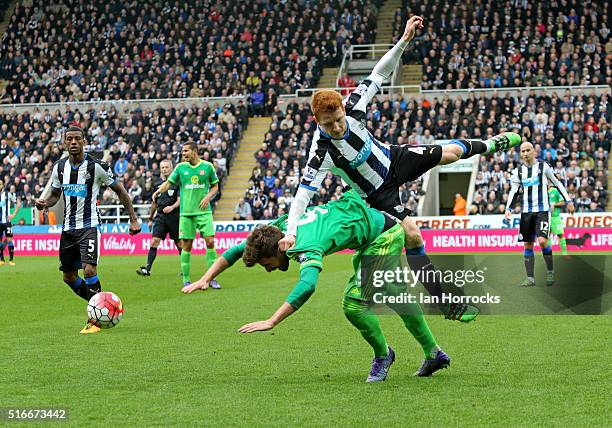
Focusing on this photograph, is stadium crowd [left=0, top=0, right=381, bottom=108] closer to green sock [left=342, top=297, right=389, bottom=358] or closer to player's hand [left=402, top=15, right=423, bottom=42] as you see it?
player's hand [left=402, top=15, right=423, bottom=42]

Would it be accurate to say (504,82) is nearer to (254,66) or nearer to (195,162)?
(254,66)

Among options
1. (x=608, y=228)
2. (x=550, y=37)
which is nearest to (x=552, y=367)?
(x=608, y=228)

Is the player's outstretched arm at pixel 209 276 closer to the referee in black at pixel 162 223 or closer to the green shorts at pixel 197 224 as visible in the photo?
the green shorts at pixel 197 224

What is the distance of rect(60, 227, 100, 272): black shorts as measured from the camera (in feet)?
38.0

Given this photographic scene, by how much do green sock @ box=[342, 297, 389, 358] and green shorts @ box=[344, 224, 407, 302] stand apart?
56mm

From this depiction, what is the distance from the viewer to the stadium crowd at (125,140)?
35.5 m

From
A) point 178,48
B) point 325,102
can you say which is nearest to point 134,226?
point 325,102

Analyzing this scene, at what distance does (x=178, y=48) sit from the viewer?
41656 mm

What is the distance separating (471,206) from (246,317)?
18.9 metres

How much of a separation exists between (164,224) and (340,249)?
1301 centimetres

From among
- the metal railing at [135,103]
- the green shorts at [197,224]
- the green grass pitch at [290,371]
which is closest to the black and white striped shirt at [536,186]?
the green grass pitch at [290,371]

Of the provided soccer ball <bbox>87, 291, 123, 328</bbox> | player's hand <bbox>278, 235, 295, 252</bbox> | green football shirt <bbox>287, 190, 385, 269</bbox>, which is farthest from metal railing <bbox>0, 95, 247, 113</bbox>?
player's hand <bbox>278, 235, 295, 252</bbox>

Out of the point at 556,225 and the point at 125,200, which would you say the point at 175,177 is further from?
the point at 556,225

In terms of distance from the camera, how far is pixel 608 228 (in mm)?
27234
